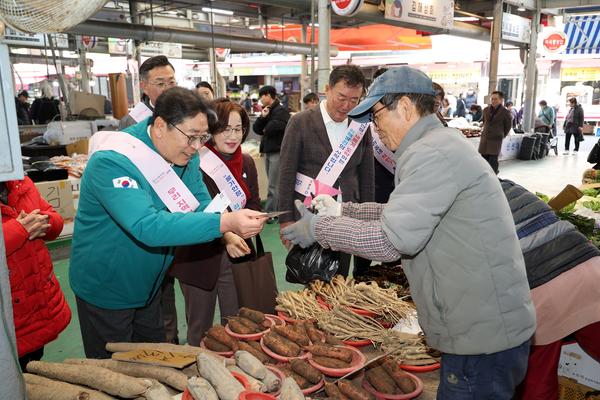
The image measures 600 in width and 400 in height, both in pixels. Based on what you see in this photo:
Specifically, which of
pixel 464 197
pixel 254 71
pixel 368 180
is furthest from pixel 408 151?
pixel 254 71

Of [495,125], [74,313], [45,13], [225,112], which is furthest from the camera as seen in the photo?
[495,125]

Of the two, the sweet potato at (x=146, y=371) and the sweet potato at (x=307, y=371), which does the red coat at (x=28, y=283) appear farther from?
the sweet potato at (x=307, y=371)

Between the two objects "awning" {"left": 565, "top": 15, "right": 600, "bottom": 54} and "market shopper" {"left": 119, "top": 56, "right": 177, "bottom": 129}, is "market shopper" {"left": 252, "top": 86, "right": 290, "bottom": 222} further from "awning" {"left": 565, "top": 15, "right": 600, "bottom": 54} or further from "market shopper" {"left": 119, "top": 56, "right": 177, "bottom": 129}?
"awning" {"left": 565, "top": 15, "right": 600, "bottom": 54}

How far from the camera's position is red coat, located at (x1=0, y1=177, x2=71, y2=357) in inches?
90.2

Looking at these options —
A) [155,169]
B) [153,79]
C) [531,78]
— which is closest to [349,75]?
[153,79]

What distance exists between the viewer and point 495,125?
10219 millimetres

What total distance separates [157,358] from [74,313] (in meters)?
2.82

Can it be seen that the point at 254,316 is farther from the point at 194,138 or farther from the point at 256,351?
the point at 194,138

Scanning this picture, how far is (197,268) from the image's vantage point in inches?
114

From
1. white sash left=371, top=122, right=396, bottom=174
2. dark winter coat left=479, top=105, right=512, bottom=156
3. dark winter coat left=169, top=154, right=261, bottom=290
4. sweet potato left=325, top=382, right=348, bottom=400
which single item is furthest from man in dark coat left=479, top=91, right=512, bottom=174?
sweet potato left=325, top=382, right=348, bottom=400

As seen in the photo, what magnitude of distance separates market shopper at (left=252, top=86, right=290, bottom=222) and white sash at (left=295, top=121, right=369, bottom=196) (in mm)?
3639

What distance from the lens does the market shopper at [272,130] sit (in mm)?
7078

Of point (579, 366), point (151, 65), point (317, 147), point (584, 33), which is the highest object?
point (584, 33)

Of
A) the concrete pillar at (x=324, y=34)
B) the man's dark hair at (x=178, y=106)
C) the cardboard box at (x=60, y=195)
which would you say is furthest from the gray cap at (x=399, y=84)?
the concrete pillar at (x=324, y=34)
